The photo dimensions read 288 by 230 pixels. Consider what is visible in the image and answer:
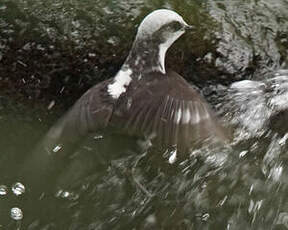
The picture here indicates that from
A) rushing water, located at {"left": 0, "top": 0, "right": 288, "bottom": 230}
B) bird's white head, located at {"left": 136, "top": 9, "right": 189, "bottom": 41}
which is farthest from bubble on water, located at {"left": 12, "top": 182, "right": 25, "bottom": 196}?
bird's white head, located at {"left": 136, "top": 9, "right": 189, "bottom": 41}

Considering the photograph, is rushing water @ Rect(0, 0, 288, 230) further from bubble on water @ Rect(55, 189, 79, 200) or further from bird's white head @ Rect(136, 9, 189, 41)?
bird's white head @ Rect(136, 9, 189, 41)

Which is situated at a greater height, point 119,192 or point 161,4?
point 161,4

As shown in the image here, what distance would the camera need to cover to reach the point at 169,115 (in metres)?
4.00

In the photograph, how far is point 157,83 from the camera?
409cm

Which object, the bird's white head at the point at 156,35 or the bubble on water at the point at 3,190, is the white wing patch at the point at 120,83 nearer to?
the bird's white head at the point at 156,35

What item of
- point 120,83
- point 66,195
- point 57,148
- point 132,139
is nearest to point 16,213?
point 66,195

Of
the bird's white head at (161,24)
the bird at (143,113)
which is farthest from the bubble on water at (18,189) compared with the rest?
the bird's white head at (161,24)

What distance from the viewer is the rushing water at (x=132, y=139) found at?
12.6ft

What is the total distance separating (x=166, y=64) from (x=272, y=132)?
768 millimetres

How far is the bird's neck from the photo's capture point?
13.9 ft

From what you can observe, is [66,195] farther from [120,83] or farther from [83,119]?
[120,83]

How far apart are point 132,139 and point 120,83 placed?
1.08 ft

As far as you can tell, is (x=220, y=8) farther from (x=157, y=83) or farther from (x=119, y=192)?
(x=119, y=192)

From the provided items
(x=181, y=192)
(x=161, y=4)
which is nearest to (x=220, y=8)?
(x=161, y=4)
